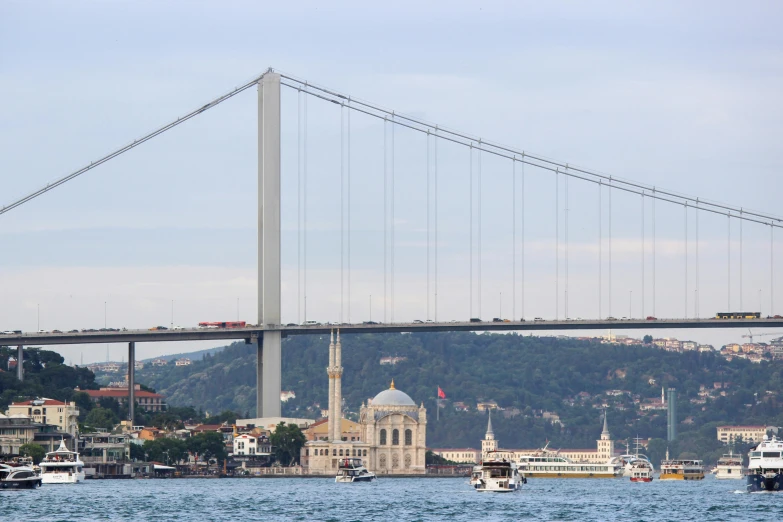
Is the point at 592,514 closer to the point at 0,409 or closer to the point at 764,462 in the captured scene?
the point at 764,462

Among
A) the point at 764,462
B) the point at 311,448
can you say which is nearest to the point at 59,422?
the point at 311,448

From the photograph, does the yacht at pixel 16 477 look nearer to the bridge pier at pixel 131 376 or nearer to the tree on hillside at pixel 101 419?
the bridge pier at pixel 131 376

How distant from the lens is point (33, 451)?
103875 mm

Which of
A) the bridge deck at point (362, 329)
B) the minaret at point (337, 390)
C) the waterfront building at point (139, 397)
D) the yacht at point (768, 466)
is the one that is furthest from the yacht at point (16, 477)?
the waterfront building at point (139, 397)

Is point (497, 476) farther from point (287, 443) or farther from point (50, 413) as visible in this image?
point (287, 443)

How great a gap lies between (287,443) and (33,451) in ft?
97.5

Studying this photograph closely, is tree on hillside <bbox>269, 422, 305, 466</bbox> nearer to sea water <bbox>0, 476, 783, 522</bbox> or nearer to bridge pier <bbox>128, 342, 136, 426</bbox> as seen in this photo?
bridge pier <bbox>128, 342, 136, 426</bbox>

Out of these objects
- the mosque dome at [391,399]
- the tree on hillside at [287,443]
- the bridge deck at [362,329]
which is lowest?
the tree on hillside at [287,443]

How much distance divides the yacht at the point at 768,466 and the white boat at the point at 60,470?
119 feet

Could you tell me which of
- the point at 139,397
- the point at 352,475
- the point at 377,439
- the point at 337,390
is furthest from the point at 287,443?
the point at 139,397

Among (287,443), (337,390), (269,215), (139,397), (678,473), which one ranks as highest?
(269,215)

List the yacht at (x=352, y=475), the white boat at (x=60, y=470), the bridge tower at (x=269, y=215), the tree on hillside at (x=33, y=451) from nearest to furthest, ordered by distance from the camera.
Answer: the white boat at (x=60, y=470) < the bridge tower at (x=269, y=215) < the tree on hillside at (x=33, y=451) < the yacht at (x=352, y=475)

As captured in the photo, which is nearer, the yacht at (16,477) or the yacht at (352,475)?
the yacht at (16,477)

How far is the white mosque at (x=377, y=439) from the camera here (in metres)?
134
